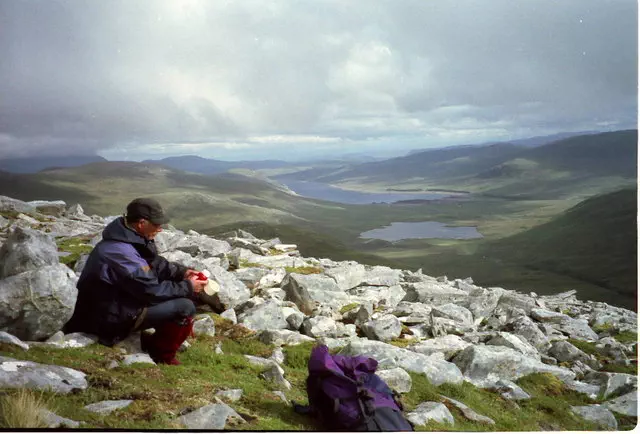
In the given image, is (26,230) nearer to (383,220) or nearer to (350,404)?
(350,404)

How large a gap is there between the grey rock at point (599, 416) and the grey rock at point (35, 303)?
29.8 feet

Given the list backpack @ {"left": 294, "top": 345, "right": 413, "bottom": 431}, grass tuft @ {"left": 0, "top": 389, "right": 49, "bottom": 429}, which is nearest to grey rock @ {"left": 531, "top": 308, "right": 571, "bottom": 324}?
backpack @ {"left": 294, "top": 345, "right": 413, "bottom": 431}

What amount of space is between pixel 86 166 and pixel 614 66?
1376 centimetres

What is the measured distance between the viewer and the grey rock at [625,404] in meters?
9.94

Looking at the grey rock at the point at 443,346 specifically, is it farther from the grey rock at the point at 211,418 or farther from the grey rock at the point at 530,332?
the grey rock at the point at 211,418

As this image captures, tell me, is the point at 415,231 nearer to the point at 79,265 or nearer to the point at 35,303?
the point at 79,265

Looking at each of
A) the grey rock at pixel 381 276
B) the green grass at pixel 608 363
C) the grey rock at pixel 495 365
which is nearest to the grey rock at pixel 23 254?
the grey rock at pixel 495 365

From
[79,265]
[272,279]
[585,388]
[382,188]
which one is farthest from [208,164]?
[585,388]

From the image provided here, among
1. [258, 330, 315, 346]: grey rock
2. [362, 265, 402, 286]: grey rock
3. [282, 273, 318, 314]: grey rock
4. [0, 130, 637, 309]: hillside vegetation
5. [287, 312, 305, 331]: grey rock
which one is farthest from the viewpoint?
[362, 265, 402, 286]: grey rock

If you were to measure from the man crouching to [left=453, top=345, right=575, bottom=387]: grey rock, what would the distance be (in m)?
5.73

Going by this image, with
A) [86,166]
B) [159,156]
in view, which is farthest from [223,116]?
[86,166]

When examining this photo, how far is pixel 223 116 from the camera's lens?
1311cm

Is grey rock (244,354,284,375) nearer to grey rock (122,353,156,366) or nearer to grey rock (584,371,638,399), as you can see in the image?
grey rock (122,353,156,366)

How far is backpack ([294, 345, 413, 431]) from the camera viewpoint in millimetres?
6910
